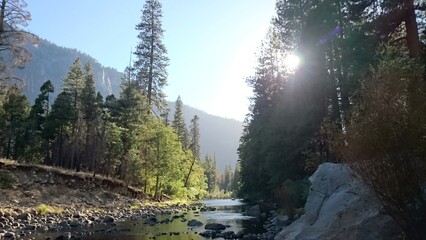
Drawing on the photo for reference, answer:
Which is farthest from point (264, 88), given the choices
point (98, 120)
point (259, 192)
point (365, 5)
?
point (365, 5)

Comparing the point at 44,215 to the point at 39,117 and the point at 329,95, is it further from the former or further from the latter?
the point at 39,117

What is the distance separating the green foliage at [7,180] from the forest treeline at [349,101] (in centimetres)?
2005

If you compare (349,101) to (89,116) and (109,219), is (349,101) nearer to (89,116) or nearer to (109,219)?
(109,219)

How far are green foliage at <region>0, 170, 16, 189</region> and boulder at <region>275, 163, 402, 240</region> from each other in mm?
22496

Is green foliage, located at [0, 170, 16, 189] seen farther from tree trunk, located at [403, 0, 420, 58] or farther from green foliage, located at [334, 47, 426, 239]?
tree trunk, located at [403, 0, 420, 58]

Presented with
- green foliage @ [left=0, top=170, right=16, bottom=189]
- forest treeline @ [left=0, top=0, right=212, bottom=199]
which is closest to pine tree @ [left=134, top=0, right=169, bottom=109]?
forest treeline @ [left=0, top=0, right=212, bottom=199]

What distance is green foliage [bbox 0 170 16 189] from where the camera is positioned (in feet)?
91.9

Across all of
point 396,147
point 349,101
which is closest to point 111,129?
Answer: point 349,101

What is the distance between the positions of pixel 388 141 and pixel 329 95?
69.2 feet

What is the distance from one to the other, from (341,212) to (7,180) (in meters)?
26.2

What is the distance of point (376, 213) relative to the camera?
31.8 ft

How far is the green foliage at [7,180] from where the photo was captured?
2802cm

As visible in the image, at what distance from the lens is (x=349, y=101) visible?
23453mm

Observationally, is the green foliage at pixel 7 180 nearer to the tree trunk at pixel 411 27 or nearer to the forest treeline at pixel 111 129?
the forest treeline at pixel 111 129
